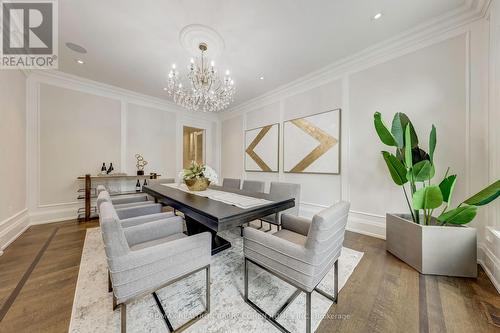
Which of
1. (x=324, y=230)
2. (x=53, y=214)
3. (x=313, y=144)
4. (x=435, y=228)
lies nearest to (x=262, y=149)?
(x=313, y=144)

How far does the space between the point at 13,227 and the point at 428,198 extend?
5558 millimetres

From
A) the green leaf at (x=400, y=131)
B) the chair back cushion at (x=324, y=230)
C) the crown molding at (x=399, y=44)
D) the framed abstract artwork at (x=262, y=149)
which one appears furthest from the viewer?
the framed abstract artwork at (x=262, y=149)

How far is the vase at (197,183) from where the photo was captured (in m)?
2.39

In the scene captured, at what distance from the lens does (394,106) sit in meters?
2.68

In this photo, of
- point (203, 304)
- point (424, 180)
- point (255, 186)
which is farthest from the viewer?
point (255, 186)

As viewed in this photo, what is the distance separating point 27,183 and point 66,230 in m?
1.21

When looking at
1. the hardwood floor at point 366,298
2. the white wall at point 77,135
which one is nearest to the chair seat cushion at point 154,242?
the hardwood floor at point 366,298

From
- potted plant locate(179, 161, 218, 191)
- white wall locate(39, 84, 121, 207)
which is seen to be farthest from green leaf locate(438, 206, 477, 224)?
white wall locate(39, 84, 121, 207)

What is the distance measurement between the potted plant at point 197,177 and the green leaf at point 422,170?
8.08 ft

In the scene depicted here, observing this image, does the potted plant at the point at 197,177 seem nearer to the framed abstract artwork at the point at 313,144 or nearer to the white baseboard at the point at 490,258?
the framed abstract artwork at the point at 313,144

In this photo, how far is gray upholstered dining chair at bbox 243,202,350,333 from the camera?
114 centimetres

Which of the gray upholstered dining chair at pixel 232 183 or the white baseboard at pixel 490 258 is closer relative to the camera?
the white baseboard at pixel 490 258

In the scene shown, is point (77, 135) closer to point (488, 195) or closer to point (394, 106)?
point (394, 106)

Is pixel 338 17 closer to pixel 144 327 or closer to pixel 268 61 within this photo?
pixel 268 61
